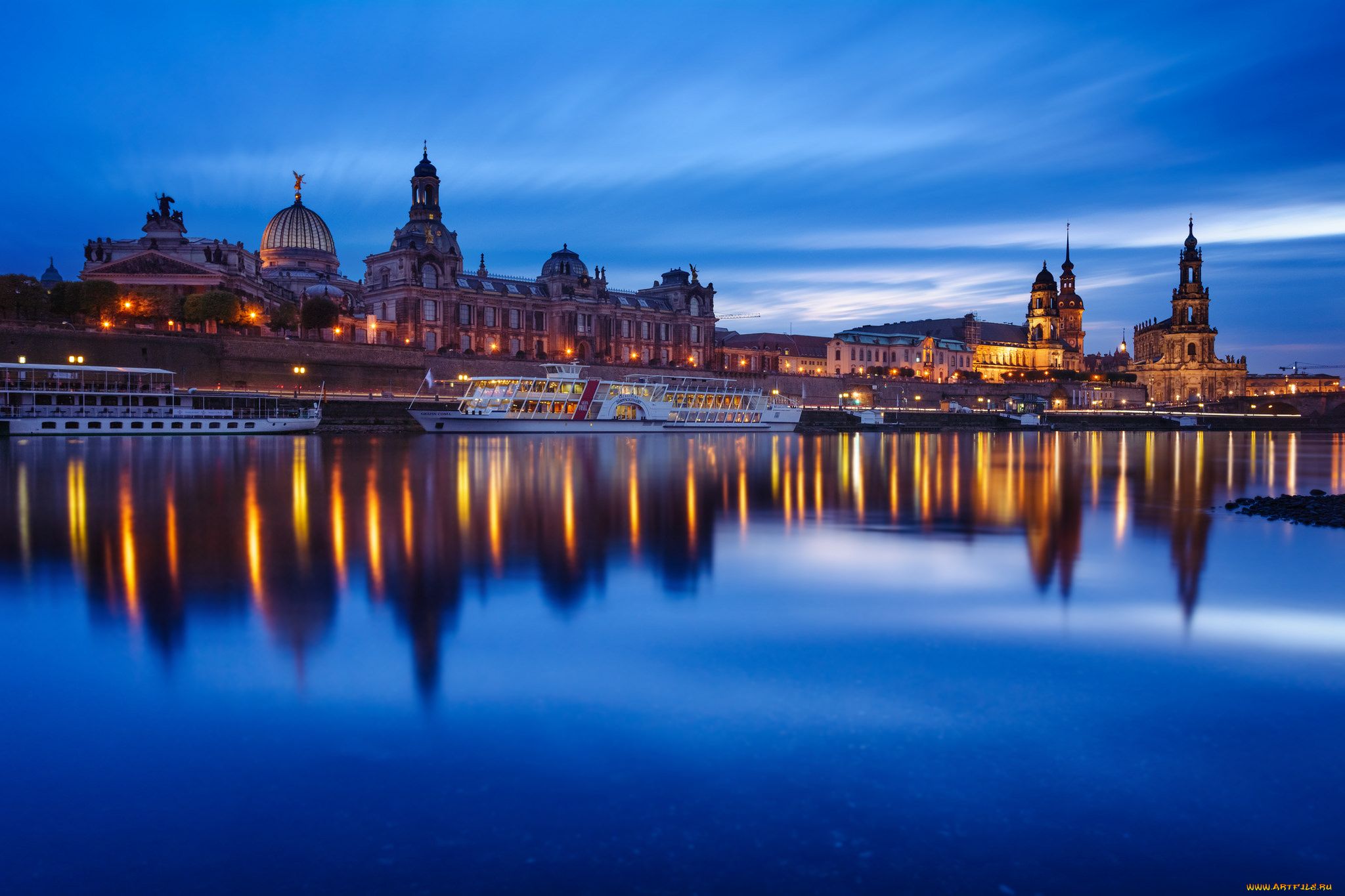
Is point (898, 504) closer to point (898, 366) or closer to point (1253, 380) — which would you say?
point (898, 366)

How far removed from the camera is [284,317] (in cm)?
6612

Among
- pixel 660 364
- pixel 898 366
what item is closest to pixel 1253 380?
pixel 898 366

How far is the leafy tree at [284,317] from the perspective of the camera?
66.1 meters

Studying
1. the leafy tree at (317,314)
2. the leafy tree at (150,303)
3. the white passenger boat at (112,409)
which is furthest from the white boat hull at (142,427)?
the leafy tree at (317,314)

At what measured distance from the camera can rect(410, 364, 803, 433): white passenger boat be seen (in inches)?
2024

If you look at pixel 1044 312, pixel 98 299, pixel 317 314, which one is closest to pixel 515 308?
pixel 317 314

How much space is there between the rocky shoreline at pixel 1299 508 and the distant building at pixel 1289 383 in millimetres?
153134

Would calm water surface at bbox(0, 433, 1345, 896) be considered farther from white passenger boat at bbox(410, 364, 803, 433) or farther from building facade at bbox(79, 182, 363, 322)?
building facade at bbox(79, 182, 363, 322)

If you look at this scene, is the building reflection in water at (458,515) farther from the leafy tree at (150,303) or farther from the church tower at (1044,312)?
the church tower at (1044,312)

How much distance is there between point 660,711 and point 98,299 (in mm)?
64058

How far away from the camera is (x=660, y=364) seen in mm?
92000

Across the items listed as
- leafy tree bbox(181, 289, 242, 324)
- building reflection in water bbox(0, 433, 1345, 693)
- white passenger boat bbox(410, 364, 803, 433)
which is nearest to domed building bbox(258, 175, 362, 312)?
leafy tree bbox(181, 289, 242, 324)

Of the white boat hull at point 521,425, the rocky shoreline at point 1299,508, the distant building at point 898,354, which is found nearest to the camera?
the rocky shoreline at point 1299,508

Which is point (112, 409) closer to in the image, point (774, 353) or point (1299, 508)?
point (1299, 508)
